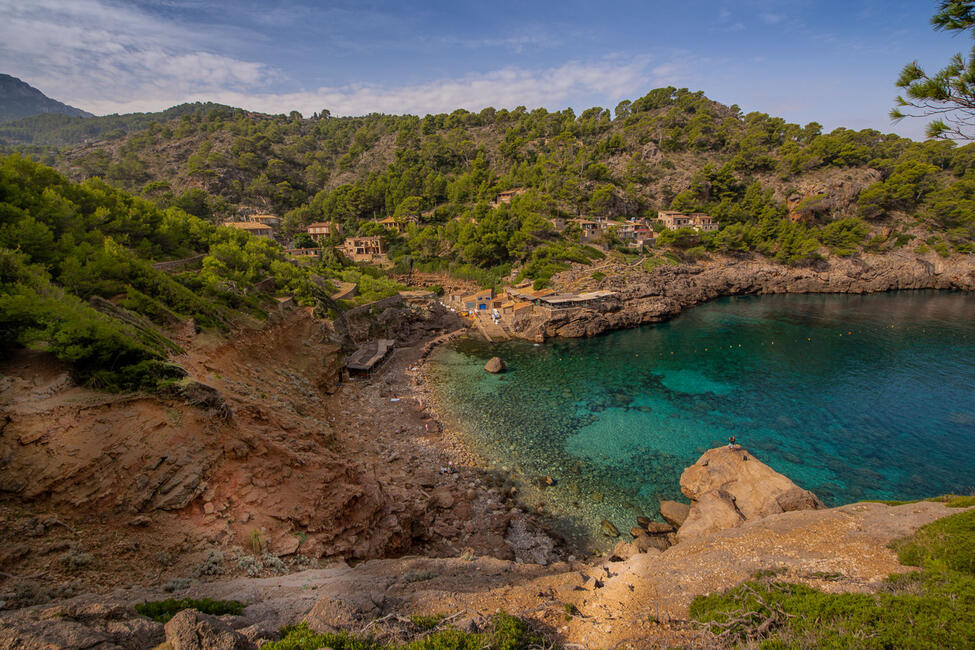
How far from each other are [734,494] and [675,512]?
227cm

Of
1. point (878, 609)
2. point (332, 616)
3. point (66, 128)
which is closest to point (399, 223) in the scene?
point (332, 616)

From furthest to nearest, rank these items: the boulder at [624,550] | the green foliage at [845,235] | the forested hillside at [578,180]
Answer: the forested hillside at [578,180] → the green foliage at [845,235] → the boulder at [624,550]

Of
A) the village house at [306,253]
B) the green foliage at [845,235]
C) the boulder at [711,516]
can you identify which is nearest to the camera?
the boulder at [711,516]

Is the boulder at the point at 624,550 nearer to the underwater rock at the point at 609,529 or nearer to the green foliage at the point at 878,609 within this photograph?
the underwater rock at the point at 609,529

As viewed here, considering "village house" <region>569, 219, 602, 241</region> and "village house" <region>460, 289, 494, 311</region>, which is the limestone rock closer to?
"village house" <region>460, 289, 494, 311</region>

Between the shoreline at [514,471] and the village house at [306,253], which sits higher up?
the village house at [306,253]

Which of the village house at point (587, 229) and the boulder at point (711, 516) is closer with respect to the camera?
the boulder at point (711, 516)

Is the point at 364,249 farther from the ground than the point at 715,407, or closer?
farther from the ground

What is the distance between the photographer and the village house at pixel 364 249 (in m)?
56.5

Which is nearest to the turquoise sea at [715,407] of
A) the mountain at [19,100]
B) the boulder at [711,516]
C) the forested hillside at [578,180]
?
the boulder at [711,516]

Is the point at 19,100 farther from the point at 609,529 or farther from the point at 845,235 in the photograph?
the point at 845,235

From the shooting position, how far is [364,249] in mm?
57312

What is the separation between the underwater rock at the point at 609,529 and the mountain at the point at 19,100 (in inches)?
10902

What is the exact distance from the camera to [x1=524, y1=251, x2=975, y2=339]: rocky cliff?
43812 millimetres
